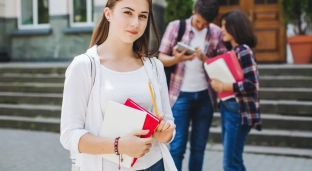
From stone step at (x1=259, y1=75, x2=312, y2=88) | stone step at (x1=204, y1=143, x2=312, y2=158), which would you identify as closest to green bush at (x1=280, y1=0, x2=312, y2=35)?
stone step at (x1=259, y1=75, x2=312, y2=88)

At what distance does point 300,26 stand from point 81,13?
18.8ft

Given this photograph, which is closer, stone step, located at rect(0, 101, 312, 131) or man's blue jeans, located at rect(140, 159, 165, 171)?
man's blue jeans, located at rect(140, 159, 165, 171)

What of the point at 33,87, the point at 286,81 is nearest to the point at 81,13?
the point at 33,87

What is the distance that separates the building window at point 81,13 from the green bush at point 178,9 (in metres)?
2.95

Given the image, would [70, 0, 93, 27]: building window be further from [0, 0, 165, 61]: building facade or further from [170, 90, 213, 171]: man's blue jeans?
[170, 90, 213, 171]: man's blue jeans

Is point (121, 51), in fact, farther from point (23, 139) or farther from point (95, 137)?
point (23, 139)

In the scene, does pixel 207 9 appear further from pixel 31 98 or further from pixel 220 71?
pixel 31 98

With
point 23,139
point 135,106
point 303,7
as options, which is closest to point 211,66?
point 135,106

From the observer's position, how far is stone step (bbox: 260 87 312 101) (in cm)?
698

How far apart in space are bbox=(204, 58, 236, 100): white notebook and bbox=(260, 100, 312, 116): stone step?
3304 mm

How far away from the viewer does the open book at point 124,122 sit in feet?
6.02

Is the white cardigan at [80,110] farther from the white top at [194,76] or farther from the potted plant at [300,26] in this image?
the potted plant at [300,26]

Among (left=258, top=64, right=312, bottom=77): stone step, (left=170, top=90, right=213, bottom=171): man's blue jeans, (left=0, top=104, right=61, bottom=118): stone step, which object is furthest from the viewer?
(left=0, top=104, right=61, bottom=118): stone step

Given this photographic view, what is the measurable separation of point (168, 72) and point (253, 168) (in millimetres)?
2044
